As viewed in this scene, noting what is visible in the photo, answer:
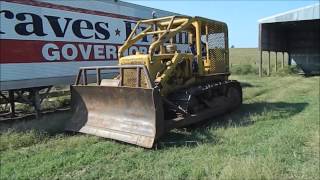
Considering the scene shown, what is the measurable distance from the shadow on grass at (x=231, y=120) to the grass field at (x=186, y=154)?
0.02 meters

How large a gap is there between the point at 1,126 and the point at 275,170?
21.9 feet

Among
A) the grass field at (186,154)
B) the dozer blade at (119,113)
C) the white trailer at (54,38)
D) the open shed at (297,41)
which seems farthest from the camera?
the open shed at (297,41)

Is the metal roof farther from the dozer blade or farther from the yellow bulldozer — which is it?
the dozer blade

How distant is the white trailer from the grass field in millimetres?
1525

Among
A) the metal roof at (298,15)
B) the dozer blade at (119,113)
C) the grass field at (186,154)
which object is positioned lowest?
the grass field at (186,154)

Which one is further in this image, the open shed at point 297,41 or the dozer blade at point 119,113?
the open shed at point 297,41

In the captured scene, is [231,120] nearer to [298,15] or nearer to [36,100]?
[36,100]

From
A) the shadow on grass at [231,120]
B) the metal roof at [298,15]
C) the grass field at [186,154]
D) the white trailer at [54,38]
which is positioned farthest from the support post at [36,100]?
the metal roof at [298,15]

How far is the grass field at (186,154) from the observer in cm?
540

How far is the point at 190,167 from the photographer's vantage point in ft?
18.4

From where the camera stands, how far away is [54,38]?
10.7m

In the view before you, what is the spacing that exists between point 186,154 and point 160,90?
218 centimetres

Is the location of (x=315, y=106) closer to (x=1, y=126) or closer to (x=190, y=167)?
(x=190, y=167)

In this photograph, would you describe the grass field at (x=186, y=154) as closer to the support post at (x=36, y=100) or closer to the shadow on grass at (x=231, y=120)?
the shadow on grass at (x=231, y=120)
